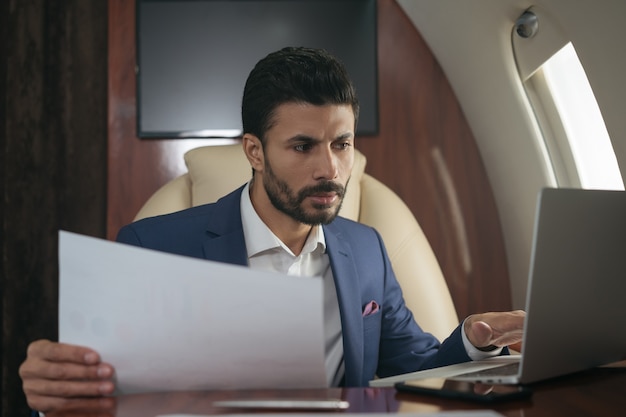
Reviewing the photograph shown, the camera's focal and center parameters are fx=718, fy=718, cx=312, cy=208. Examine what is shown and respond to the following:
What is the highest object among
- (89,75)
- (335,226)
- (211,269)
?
(89,75)

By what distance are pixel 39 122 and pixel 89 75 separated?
0.85ft

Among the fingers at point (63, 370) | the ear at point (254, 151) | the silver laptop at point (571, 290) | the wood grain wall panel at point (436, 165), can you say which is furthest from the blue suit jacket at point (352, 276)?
the wood grain wall panel at point (436, 165)

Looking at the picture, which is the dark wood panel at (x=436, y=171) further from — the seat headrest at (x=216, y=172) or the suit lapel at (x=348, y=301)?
the suit lapel at (x=348, y=301)

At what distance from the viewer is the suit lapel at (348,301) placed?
5.09 ft

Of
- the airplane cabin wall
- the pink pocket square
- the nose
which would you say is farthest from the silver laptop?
the airplane cabin wall

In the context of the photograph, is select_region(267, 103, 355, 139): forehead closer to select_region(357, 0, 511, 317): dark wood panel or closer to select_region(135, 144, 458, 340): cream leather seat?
select_region(135, 144, 458, 340): cream leather seat

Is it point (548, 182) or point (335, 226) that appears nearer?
point (335, 226)

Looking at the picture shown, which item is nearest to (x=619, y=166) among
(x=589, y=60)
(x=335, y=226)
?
(x=589, y=60)

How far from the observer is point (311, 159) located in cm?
169

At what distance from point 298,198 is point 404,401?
799mm

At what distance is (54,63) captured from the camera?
2.74m

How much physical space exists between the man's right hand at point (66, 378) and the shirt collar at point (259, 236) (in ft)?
2.33

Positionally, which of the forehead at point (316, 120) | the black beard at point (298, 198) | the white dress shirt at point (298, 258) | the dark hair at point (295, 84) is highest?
the dark hair at point (295, 84)

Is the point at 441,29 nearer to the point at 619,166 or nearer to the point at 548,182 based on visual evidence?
the point at 548,182
